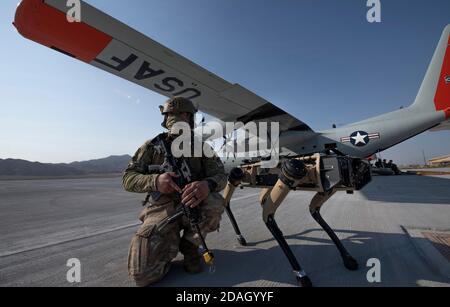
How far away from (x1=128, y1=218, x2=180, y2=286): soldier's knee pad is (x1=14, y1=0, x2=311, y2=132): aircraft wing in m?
1.78

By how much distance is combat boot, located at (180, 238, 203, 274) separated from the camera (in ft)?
6.80

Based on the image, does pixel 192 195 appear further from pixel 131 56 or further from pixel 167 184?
pixel 131 56

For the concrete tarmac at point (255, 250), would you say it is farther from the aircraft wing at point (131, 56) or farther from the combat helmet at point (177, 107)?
the aircraft wing at point (131, 56)

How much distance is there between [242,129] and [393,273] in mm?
7928

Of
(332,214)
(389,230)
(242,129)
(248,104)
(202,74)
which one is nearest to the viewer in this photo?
(389,230)

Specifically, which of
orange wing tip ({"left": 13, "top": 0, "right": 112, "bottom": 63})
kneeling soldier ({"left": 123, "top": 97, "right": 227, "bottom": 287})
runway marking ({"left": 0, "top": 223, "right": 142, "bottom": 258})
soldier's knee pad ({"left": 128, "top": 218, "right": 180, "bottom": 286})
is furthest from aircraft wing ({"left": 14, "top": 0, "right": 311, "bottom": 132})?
runway marking ({"left": 0, "top": 223, "right": 142, "bottom": 258})

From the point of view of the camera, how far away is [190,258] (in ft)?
7.04

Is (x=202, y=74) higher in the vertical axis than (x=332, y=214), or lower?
higher

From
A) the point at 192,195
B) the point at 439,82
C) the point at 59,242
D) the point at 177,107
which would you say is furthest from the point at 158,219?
the point at 439,82

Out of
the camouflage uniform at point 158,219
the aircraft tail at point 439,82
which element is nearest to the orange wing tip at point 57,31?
the camouflage uniform at point 158,219

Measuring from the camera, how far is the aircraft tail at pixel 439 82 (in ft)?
24.2
